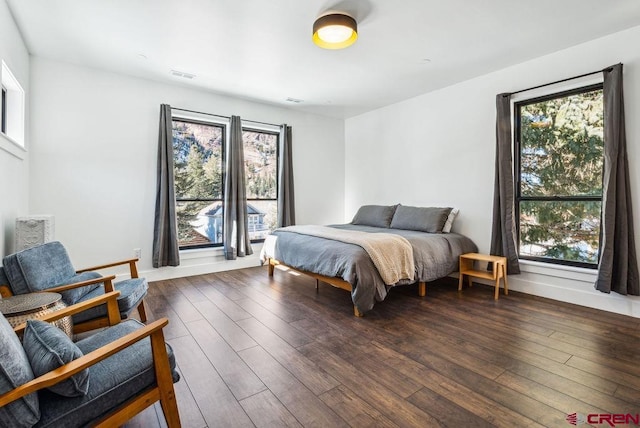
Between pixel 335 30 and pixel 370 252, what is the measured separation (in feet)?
6.50

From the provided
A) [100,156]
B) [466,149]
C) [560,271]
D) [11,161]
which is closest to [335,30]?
[466,149]

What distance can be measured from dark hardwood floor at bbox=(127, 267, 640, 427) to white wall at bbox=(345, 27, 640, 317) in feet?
1.10

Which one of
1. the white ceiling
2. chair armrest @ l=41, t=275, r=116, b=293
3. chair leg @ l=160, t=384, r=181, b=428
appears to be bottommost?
chair leg @ l=160, t=384, r=181, b=428

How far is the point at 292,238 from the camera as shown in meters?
3.91

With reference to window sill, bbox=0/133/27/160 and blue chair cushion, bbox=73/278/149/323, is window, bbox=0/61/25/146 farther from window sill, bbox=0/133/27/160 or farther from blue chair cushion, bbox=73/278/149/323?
blue chair cushion, bbox=73/278/149/323

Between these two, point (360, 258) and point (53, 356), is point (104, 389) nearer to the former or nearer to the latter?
point (53, 356)

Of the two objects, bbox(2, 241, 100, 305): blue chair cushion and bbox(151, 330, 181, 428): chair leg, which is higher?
bbox(2, 241, 100, 305): blue chair cushion

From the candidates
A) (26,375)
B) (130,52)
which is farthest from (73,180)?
(26,375)

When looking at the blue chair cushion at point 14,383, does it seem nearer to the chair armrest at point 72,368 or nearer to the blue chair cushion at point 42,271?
the chair armrest at point 72,368

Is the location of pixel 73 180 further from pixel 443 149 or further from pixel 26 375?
pixel 443 149

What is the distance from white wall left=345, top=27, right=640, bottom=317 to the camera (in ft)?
9.68

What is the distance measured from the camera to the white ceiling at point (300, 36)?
253 cm

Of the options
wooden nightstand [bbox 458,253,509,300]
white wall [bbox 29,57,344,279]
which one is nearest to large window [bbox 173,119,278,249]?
white wall [bbox 29,57,344,279]

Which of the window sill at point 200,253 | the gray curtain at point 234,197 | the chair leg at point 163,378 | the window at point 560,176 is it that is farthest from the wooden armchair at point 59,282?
the window at point 560,176
